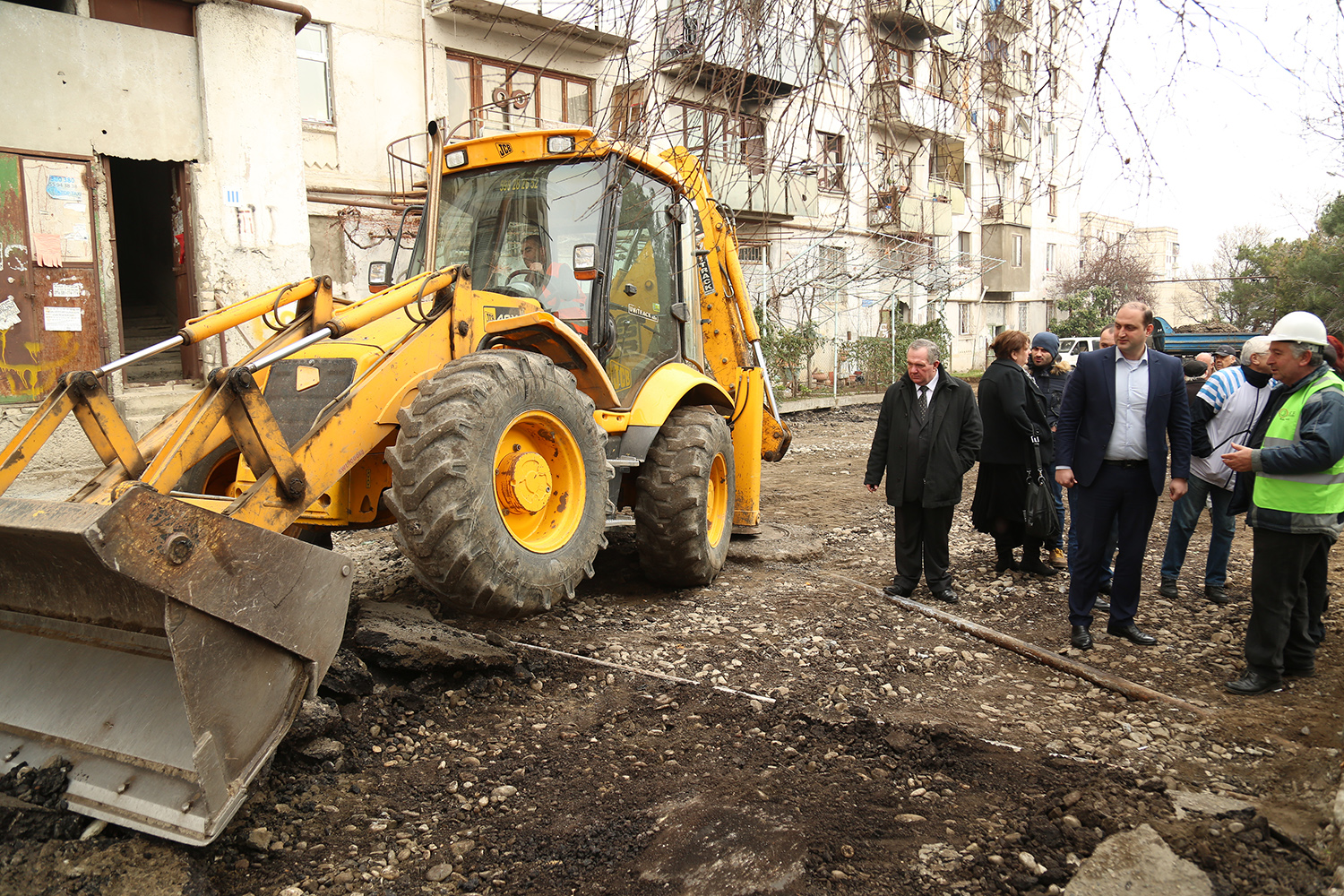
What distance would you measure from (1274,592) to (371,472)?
430cm

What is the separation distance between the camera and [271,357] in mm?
3576

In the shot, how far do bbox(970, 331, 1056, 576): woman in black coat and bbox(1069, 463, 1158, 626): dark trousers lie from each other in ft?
3.62

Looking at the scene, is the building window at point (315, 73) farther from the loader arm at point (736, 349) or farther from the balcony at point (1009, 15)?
the balcony at point (1009, 15)

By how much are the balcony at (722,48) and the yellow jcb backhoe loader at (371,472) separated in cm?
37

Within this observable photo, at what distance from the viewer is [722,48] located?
313cm

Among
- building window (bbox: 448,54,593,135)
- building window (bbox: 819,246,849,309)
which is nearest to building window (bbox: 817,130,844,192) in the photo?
building window (bbox: 448,54,593,135)

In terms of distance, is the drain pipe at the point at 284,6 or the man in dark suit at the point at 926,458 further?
the drain pipe at the point at 284,6

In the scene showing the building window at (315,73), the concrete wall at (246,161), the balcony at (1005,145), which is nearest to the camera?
the balcony at (1005,145)

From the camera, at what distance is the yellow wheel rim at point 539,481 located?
4.30 metres

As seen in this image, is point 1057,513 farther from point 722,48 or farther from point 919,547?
point 722,48

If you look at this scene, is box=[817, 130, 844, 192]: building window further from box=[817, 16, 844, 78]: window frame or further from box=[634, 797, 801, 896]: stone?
box=[634, 797, 801, 896]: stone

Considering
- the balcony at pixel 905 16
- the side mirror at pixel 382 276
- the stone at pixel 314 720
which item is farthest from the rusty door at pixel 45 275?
the balcony at pixel 905 16

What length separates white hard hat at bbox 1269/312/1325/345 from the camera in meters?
4.37

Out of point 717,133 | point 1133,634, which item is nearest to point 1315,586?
point 1133,634
